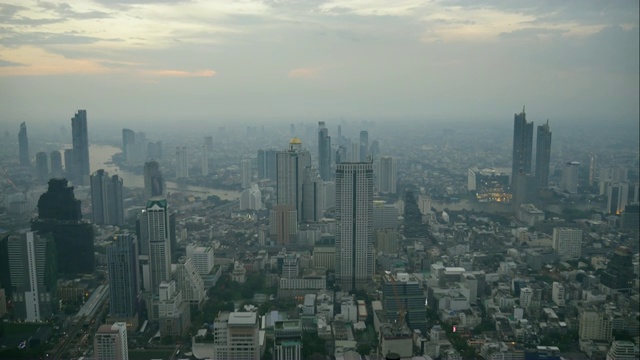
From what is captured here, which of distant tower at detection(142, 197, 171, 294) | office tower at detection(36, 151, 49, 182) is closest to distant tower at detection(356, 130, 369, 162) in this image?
distant tower at detection(142, 197, 171, 294)

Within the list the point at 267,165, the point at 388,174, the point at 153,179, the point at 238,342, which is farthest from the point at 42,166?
the point at 388,174

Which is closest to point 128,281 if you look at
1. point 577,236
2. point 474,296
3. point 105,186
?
point 105,186

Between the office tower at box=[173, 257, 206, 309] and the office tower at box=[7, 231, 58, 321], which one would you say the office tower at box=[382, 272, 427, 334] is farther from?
the office tower at box=[7, 231, 58, 321]

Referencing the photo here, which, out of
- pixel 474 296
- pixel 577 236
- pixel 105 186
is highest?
pixel 105 186

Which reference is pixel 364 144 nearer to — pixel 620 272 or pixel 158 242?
pixel 158 242

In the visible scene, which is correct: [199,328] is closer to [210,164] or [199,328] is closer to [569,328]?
[569,328]

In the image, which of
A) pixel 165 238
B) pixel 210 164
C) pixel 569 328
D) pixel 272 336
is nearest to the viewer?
pixel 272 336
